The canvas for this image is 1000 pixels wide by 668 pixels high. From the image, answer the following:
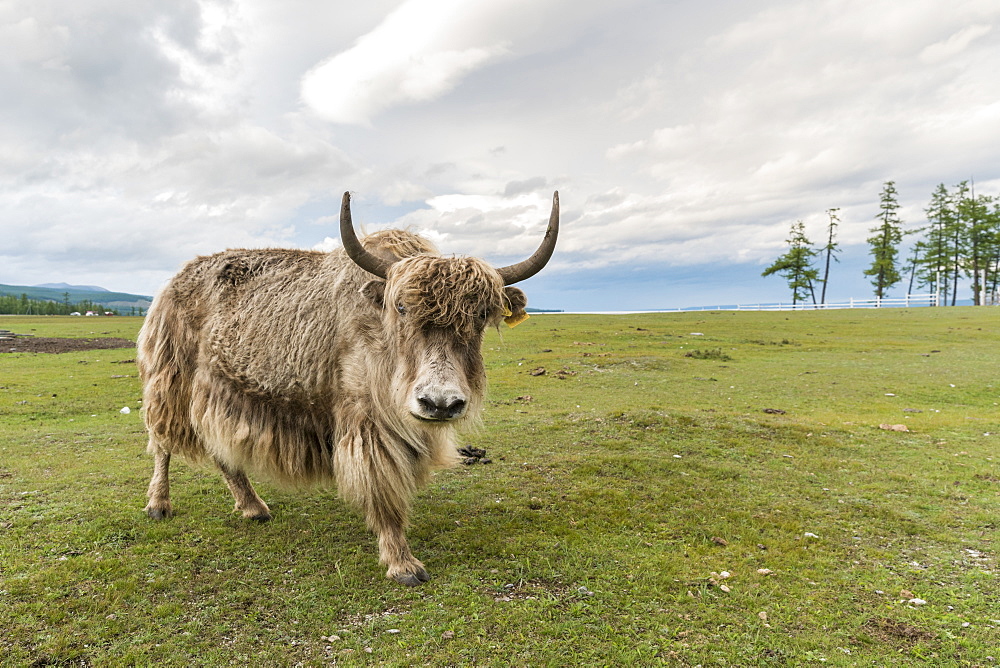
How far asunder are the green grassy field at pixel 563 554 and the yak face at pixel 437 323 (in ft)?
4.77

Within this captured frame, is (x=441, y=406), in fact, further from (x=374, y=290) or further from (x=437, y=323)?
(x=374, y=290)

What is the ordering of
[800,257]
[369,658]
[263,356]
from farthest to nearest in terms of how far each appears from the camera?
[800,257] < [263,356] < [369,658]

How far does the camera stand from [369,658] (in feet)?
11.0

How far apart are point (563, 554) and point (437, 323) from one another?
2.29 meters

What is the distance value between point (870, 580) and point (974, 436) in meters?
6.49

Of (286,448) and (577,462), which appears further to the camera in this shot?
(577,462)

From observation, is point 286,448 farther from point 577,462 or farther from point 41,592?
point 577,462

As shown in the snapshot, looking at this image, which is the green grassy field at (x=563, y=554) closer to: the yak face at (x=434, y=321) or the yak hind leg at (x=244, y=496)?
the yak hind leg at (x=244, y=496)

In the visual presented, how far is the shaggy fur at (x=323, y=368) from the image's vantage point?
4.26m

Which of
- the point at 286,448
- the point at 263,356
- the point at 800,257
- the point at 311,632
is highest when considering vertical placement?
the point at 800,257

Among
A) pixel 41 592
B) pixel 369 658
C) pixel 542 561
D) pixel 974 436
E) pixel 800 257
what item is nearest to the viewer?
pixel 369 658

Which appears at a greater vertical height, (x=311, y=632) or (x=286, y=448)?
(x=286, y=448)

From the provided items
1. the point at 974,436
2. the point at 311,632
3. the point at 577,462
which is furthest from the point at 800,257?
the point at 311,632

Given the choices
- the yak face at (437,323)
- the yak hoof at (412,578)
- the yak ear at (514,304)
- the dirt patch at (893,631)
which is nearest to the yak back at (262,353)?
the yak face at (437,323)
